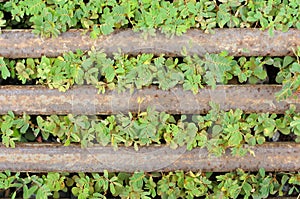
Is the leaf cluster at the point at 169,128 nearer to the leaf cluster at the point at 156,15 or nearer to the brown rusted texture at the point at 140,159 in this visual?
the brown rusted texture at the point at 140,159

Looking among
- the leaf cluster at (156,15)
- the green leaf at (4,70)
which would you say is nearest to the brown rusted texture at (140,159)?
the green leaf at (4,70)

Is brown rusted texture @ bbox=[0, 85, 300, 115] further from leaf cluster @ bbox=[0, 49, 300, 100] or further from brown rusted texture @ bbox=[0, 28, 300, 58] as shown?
brown rusted texture @ bbox=[0, 28, 300, 58]

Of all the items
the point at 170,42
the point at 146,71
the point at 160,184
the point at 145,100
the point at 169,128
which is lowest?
the point at 160,184

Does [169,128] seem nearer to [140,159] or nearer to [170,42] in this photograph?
[140,159]

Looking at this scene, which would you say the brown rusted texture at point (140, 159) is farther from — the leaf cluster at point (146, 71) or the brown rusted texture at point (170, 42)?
the brown rusted texture at point (170, 42)

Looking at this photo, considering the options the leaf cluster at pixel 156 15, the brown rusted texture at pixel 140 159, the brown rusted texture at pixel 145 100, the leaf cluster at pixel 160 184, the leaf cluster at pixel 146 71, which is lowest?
the leaf cluster at pixel 160 184

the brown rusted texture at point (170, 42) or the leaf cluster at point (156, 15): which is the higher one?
the leaf cluster at point (156, 15)

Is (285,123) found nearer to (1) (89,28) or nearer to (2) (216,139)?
(2) (216,139)

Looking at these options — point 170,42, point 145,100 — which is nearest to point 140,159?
point 145,100
